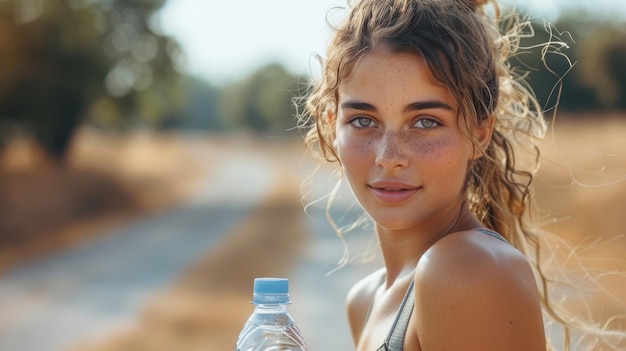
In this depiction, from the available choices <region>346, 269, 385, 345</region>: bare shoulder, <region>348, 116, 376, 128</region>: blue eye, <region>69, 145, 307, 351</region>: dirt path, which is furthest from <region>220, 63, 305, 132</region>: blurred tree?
<region>348, 116, 376, 128</region>: blue eye

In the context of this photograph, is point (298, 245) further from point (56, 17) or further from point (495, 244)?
point (495, 244)

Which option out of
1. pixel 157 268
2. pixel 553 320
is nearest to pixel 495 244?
pixel 553 320

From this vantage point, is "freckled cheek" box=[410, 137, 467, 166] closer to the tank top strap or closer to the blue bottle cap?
the tank top strap

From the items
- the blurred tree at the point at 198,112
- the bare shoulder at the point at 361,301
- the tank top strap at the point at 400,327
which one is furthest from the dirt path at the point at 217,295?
the tank top strap at the point at 400,327

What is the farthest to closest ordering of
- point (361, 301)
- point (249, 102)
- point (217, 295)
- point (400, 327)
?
point (249, 102), point (217, 295), point (361, 301), point (400, 327)

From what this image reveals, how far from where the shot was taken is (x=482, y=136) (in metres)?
1.88

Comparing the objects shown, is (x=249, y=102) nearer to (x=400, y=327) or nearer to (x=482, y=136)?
(x=482, y=136)

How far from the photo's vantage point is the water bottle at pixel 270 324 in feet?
5.91

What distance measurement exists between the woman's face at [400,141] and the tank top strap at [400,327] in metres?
0.19

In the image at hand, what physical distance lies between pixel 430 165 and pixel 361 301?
0.59m

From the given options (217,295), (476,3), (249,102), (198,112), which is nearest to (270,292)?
(476,3)

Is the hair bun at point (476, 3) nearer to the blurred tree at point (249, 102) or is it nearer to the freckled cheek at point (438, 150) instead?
the freckled cheek at point (438, 150)

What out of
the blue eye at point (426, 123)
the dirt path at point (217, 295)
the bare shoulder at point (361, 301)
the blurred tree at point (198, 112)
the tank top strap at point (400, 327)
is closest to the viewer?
A: the tank top strap at point (400, 327)

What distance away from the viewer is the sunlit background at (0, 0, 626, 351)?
1042 cm
